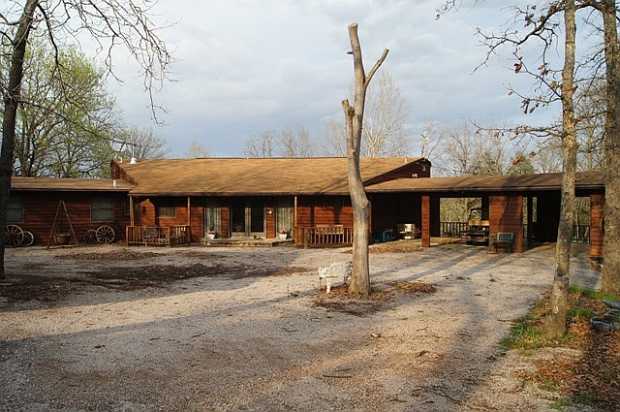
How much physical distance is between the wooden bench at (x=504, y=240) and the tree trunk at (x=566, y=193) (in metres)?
12.0

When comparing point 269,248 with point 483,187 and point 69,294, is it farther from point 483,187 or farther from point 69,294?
point 69,294

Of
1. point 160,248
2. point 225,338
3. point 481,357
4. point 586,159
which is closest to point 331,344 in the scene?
point 225,338

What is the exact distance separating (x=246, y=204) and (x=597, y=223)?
15218 millimetres

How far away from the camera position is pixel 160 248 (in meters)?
20.1

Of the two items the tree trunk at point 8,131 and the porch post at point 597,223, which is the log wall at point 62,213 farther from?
the porch post at point 597,223

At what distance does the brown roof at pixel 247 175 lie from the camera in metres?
21.8

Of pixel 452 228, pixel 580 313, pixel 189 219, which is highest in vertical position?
pixel 189 219

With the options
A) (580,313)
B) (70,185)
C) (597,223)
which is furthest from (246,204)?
(580,313)

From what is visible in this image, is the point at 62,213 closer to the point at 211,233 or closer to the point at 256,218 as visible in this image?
the point at 211,233

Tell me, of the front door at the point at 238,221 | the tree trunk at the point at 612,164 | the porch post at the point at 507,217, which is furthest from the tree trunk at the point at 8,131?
the porch post at the point at 507,217

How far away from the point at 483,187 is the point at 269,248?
31.5ft

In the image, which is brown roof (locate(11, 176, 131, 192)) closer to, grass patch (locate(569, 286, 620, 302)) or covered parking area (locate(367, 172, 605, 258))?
covered parking area (locate(367, 172, 605, 258))

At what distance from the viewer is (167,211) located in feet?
76.2

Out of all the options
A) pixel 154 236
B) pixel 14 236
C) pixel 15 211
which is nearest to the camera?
pixel 14 236
